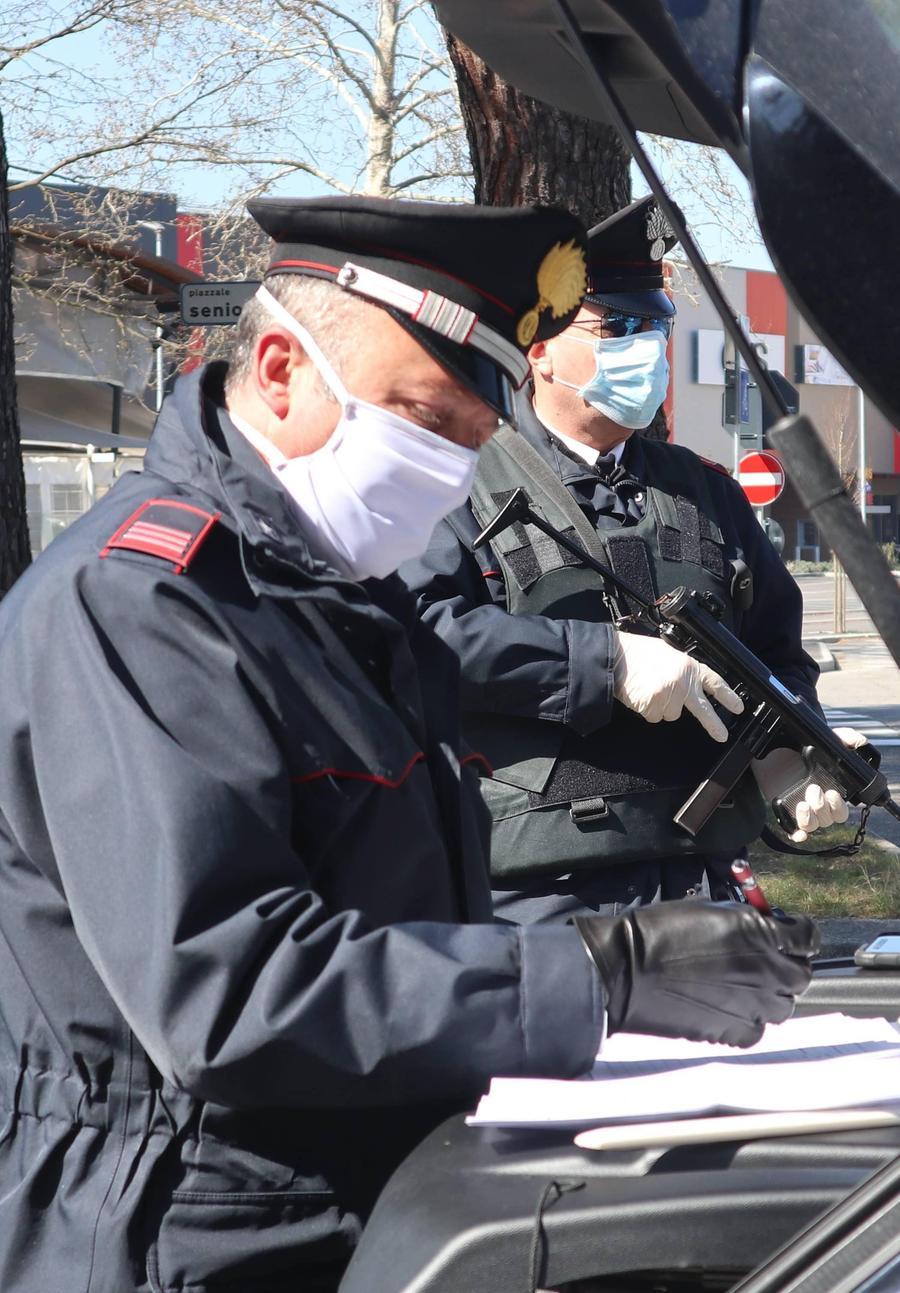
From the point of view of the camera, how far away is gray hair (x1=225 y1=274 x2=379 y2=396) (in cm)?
154

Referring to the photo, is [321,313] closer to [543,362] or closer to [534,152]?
[543,362]

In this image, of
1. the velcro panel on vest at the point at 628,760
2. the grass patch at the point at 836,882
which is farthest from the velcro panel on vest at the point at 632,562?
the grass patch at the point at 836,882

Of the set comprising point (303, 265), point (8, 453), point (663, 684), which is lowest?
point (8, 453)

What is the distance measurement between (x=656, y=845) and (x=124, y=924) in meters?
1.66

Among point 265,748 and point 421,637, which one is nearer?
point 265,748

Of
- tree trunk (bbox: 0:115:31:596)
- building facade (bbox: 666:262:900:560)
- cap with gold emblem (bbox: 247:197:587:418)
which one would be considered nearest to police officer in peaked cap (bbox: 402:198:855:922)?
building facade (bbox: 666:262:900:560)

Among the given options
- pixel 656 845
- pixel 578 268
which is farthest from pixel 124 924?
pixel 656 845

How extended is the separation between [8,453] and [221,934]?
4284 millimetres

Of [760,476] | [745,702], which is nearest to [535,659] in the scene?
[745,702]

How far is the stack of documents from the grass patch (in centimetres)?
443

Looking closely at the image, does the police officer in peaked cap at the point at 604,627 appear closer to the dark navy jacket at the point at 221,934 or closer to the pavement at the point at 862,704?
the pavement at the point at 862,704

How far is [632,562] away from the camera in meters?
2.93

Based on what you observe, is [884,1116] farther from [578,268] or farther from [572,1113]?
[578,268]

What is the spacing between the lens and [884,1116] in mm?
1119
